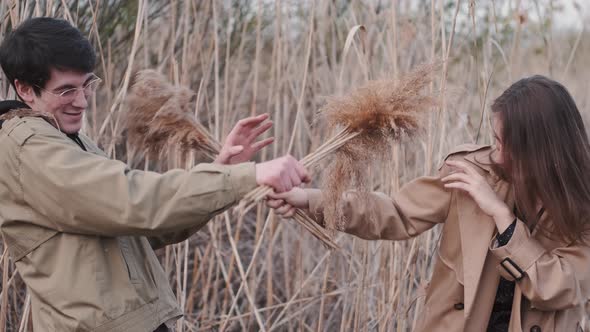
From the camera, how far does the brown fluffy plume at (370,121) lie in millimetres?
1500

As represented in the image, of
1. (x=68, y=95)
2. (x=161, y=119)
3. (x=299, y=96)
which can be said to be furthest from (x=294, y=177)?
(x=299, y=96)

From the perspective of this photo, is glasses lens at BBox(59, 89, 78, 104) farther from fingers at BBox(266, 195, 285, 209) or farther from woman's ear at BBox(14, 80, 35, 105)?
fingers at BBox(266, 195, 285, 209)

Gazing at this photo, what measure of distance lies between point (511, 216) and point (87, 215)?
978 mm

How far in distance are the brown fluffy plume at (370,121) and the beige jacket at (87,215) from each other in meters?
0.31

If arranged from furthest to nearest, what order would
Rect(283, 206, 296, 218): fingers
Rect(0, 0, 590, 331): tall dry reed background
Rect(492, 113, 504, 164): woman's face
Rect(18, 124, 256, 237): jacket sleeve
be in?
Rect(0, 0, 590, 331): tall dry reed background → Rect(492, 113, 504, 164): woman's face → Rect(283, 206, 296, 218): fingers → Rect(18, 124, 256, 237): jacket sleeve

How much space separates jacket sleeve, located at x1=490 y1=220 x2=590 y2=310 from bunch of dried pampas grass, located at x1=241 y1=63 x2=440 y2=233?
0.38 metres

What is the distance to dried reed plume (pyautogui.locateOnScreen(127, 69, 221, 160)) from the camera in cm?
150

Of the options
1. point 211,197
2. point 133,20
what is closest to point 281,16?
point 133,20

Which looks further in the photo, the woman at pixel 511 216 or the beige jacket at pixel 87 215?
the woman at pixel 511 216

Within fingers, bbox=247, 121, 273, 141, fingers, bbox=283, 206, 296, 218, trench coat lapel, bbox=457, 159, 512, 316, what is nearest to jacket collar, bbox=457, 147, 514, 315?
trench coat lapel, bbox=457, 159, 512, 316

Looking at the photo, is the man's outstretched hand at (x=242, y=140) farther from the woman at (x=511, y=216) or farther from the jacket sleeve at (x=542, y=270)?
the jacket sleeve at (x=542, y=270)

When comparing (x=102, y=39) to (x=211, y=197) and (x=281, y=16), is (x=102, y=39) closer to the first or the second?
(x=281, y=16)

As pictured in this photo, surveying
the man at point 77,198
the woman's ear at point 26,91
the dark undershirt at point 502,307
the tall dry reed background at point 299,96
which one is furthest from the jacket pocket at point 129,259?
the dark undershirt at point 502,307

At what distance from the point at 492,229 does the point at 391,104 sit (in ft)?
1.54
